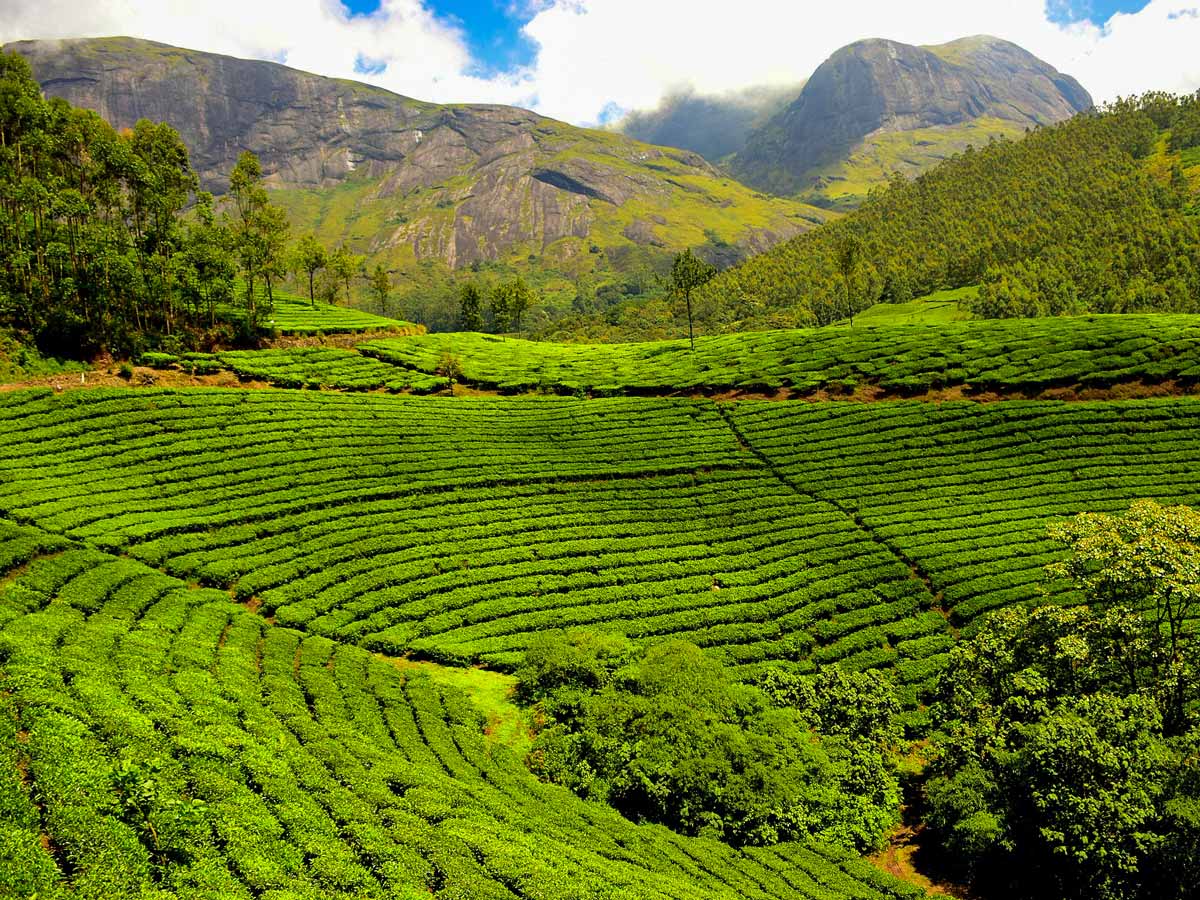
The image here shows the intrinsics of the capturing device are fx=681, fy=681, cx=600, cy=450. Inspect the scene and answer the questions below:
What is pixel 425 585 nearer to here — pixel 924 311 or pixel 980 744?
pixel 980 744

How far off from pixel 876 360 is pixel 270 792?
58.9 metres

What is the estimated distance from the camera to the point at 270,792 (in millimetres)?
17047

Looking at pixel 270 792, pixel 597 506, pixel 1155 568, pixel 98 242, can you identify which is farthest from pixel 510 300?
pixel 270 792

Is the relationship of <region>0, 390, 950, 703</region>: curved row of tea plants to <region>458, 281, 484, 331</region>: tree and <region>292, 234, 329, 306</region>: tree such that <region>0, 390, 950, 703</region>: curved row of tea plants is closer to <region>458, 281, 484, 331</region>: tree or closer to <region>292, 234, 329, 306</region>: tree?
<region>292, 234, 329, 306</region>: tree

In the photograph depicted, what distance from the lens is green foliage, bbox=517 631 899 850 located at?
22.9 m

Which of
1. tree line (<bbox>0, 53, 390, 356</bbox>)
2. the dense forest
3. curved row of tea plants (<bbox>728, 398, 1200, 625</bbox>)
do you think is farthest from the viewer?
the dense forest

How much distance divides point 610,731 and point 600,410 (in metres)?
37.0

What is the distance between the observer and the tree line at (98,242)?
5778cm

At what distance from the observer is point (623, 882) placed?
55.8ft

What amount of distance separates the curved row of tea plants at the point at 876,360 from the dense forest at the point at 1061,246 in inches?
2158

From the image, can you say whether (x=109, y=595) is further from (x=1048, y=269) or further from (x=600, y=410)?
(x=1048, y=269)

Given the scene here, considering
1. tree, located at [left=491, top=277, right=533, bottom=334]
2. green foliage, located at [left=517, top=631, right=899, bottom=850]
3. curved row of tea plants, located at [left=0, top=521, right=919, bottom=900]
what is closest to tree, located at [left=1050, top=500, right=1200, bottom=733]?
green foliage, located at [left=517, top=631, right=899, bottom=850]

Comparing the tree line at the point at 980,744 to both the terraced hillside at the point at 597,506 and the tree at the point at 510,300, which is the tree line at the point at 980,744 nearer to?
the terraced hillside at the point at 597,506

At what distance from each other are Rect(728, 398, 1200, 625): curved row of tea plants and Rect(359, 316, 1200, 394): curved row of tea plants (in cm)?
454
